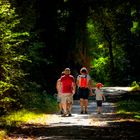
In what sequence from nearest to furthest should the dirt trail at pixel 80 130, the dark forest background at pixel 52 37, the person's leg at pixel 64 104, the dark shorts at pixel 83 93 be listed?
the dirt trail at pixel 80 130 < the person's leg at pixel 64 104 < the dark shorts at pixel 83 93 < the dark forest background at pixel 52 37

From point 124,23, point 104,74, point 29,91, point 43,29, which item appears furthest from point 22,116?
point 104,74

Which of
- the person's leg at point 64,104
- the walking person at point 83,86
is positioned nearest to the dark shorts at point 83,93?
the walking person at point 83,86

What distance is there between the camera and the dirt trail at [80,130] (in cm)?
1527

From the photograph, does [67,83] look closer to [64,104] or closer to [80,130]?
[64,104]

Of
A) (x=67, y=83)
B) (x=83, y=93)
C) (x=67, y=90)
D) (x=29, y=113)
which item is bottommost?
(x=29, y=113)

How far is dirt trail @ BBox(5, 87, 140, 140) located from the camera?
1527cm

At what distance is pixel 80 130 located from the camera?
664 inches

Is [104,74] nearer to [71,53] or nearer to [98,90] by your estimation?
[71,53]

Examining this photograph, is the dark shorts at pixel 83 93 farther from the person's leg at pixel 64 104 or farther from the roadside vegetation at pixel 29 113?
the roadside vegetation at pixel 29 113

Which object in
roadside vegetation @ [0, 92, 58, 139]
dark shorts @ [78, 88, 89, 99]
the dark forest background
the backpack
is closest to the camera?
roadside vegetation @ [0, 92, 58, 139]


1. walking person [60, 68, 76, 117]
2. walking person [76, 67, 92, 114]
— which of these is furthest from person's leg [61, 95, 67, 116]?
walking person [76, 67, 92, 114]

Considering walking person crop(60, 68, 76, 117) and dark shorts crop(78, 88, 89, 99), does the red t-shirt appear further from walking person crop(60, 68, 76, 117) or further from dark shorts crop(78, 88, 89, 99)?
dark shorts crop(78, 88, 89, 99)

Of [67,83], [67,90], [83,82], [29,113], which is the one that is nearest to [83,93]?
[83,82]

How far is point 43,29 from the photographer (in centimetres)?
3450
